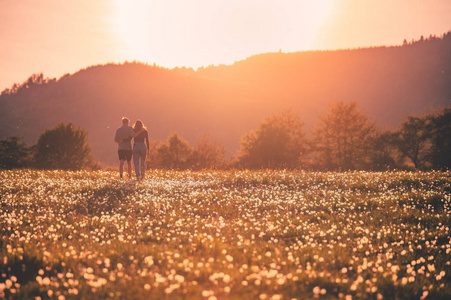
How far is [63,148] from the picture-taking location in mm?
61375

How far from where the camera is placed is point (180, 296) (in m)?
3.73

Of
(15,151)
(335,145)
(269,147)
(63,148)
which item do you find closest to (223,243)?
(269,147)

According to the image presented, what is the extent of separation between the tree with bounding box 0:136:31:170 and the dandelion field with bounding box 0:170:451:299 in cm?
3946

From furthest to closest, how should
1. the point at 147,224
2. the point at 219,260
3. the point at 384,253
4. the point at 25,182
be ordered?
the point at 25,182, the point at 147,224, the point at 384,253, the point at 219,260

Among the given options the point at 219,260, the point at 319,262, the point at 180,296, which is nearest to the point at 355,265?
the point at 319,262

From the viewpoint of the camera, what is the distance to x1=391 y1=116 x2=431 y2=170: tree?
5606cm

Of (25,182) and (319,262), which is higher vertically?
(25,182)

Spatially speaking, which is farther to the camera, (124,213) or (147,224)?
(124,213)

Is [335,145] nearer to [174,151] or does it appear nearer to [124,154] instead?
[174,151]

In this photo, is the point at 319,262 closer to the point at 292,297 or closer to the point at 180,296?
the point at 292,297

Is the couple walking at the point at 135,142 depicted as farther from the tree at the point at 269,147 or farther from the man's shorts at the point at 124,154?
the tree at the point at 269,147

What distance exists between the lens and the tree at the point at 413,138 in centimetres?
5606

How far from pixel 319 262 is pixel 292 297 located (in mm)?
1552

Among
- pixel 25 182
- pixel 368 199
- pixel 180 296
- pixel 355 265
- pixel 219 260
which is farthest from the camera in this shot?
pixel 25 182
